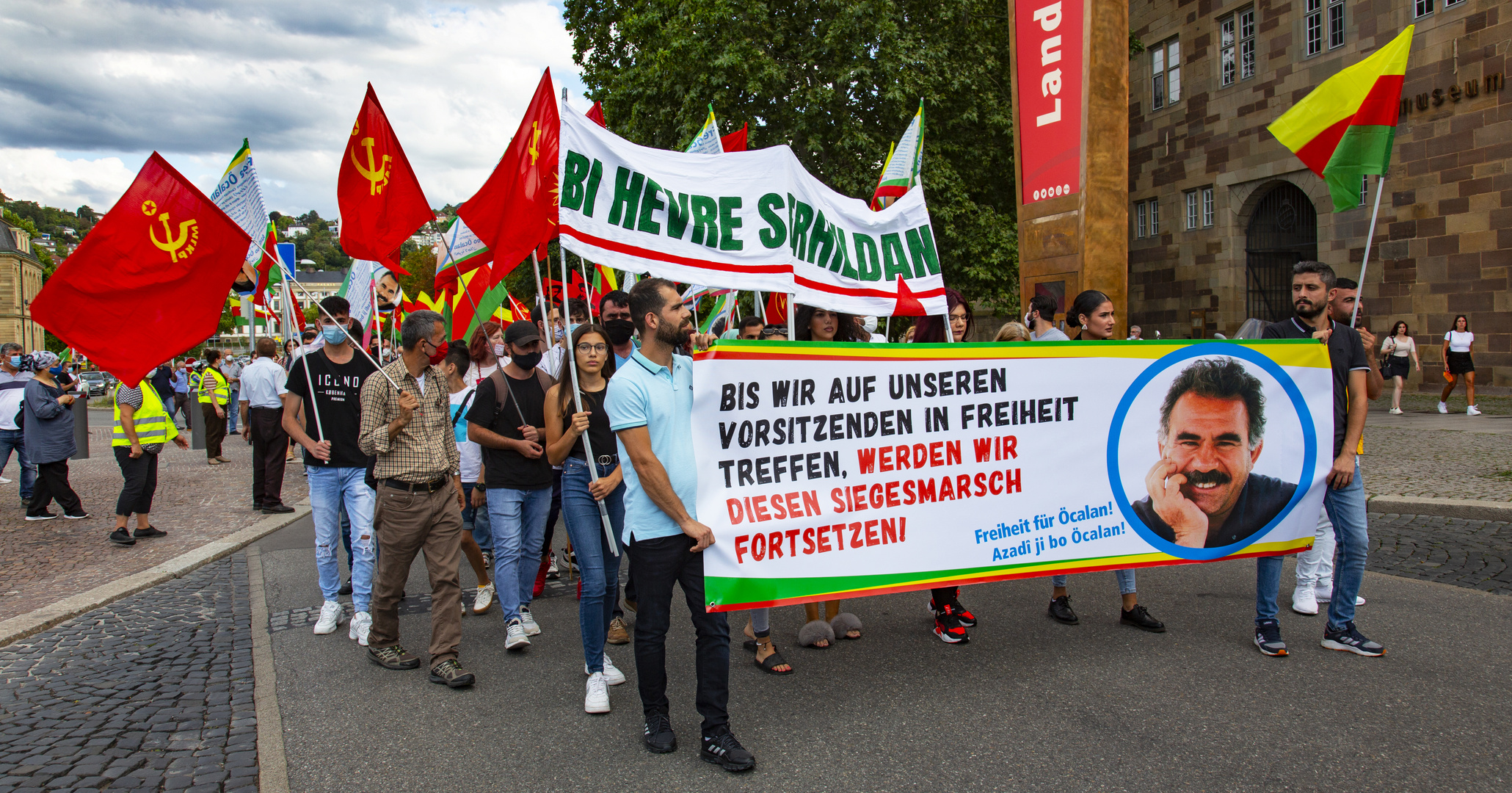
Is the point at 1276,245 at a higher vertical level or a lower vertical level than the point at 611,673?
higher

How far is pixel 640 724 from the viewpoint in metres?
3.99

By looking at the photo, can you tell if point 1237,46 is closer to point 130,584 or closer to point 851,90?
point 851,90

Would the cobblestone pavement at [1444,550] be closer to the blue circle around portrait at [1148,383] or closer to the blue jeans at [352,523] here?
the blue circle around portrait at [1148,383]

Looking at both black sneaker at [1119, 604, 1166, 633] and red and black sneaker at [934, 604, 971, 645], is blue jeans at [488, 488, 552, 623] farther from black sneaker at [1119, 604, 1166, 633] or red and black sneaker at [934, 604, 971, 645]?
black sneaker at [1119, 604, 1166, 633]

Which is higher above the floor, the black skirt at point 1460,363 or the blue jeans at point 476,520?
the black skirt at point 1460,363

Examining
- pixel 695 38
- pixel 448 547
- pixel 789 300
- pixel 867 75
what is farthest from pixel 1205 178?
pixel 448 547

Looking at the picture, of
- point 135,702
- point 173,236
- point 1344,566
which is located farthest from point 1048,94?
point 135,702

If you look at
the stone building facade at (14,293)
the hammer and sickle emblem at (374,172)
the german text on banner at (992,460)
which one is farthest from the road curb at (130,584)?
the stone building facade at (14,293)

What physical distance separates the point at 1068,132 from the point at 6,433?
13.0 metres

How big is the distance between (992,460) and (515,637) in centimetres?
274

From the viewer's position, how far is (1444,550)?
6.59 m

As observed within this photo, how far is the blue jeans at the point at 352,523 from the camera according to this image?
543 centimetres

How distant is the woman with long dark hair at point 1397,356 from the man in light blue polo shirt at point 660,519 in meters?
16.3

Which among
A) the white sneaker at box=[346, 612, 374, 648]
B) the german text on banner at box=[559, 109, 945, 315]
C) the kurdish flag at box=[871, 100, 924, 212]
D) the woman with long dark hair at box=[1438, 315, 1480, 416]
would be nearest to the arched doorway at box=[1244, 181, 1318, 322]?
the woman with long dark hair at box=[1438, 315, 1480, 416]
